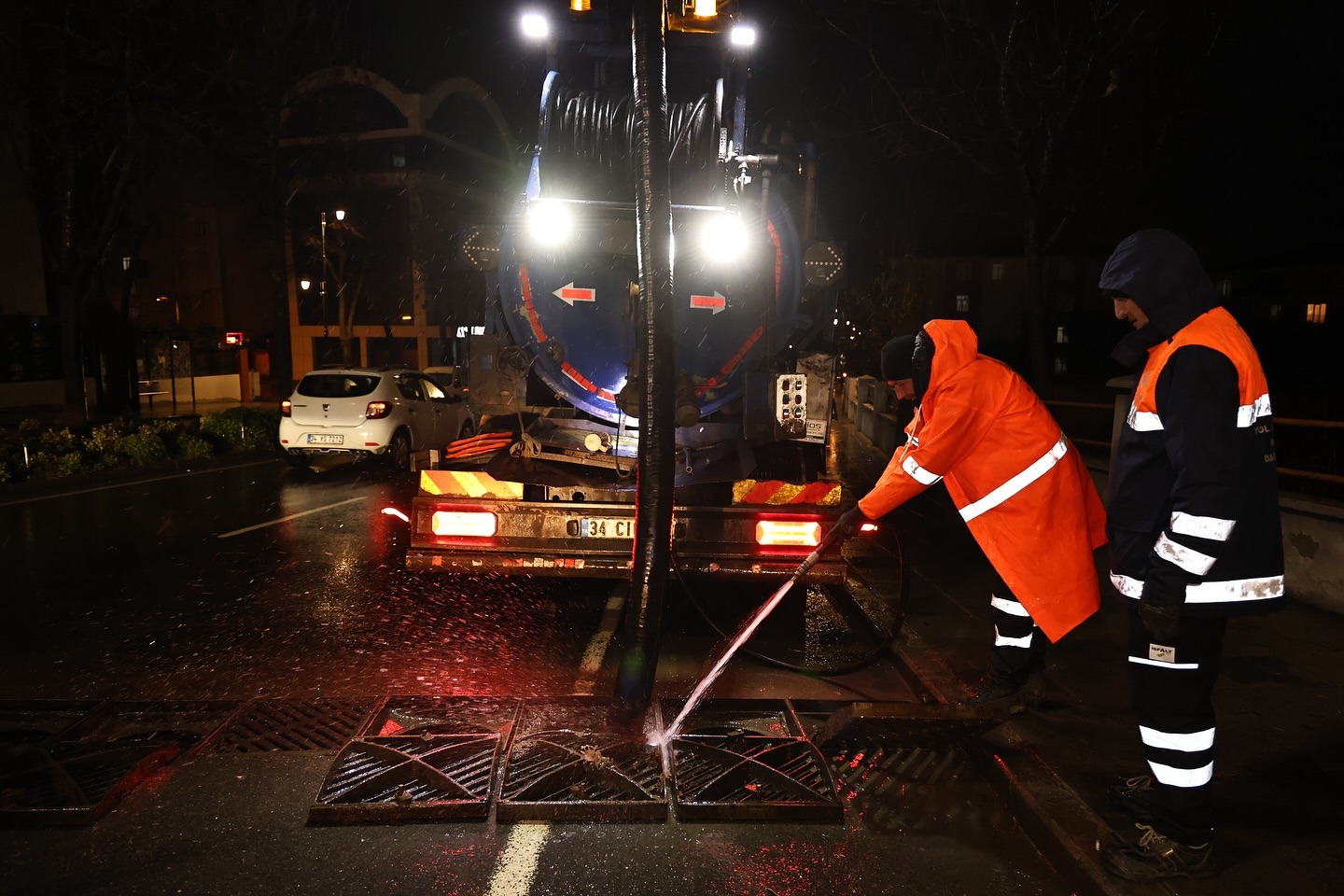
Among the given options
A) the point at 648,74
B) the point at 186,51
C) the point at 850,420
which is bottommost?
the point at 850,420

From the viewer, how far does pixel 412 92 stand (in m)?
47.3

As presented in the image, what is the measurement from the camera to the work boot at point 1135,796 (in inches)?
128

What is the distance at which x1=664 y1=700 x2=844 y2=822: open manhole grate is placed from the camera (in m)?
3.53

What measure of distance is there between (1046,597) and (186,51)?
647 inches

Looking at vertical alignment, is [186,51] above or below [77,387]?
above

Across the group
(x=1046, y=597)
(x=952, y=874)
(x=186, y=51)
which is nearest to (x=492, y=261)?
(x=1046, y=597)

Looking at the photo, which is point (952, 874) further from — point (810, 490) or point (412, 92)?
point (412, 92)

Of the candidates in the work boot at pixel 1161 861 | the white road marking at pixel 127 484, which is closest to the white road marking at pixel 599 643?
the work boot at pixel 1161 861

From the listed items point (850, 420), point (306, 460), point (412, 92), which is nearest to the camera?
point (306, 460)

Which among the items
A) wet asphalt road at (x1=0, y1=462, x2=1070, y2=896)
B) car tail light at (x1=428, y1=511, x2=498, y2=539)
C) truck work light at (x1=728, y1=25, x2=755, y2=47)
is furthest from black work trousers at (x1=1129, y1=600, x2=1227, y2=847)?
truck work light at (x1=728, y1=25, x2=755, y2=47)

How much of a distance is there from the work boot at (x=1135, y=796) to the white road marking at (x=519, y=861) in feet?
6.71

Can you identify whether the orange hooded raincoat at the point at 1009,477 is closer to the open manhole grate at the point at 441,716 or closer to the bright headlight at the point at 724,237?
the open manhole grate at the point at 441,716

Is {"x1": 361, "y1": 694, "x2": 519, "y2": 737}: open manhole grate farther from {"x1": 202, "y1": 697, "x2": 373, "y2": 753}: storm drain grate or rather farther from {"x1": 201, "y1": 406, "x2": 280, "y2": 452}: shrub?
{"x1": 201, "y1": 406, "x2": 280, "y2": 452}: shrub

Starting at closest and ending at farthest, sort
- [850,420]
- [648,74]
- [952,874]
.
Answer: [952,874] → [648,74] → [850,420]
